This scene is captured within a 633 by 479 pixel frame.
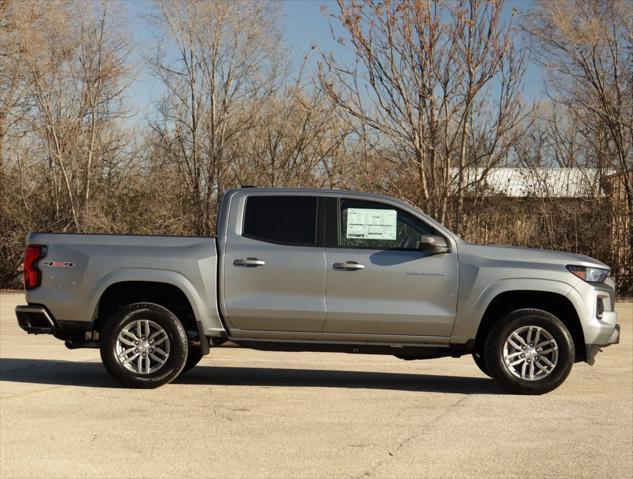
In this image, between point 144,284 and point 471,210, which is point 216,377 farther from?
point 471,210

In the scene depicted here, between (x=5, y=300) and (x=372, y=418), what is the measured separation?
17663 mm

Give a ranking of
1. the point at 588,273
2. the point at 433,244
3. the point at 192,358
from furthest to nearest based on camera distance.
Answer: the point at 192,358 → the point at 588,273 → the point at 433,244

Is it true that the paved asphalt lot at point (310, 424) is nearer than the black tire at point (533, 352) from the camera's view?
Yes

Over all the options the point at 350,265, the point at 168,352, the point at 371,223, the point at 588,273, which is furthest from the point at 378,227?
the point at 168,352

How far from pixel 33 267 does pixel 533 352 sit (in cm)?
515

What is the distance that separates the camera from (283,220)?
31.7ft

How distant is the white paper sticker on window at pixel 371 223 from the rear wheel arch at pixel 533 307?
4.24 feet

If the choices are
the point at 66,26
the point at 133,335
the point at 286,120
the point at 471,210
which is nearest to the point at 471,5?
the point at 471,210

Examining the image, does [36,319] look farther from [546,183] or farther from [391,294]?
[546,183]

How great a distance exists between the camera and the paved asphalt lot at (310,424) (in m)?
6.35

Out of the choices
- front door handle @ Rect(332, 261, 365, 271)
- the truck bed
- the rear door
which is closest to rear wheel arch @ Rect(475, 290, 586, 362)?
front door handle @ Rect(332, 261, 365, 271)

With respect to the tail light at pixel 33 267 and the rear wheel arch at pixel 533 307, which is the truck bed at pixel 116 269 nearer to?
the tail light at pixel 33 267

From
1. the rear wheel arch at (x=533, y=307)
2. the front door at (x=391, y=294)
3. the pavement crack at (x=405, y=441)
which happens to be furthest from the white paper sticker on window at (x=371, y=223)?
the pavement crack at (x=405, y=441)

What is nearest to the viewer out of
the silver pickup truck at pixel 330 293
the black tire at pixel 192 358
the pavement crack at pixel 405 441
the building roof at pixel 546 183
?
the pavement crack at pixel 405 441
